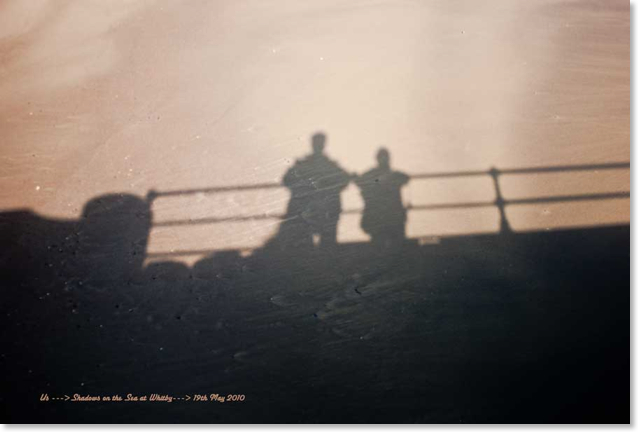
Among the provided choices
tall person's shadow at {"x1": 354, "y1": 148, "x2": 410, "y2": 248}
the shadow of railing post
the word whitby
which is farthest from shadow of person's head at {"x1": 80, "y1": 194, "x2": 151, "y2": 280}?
the shadow of railing post

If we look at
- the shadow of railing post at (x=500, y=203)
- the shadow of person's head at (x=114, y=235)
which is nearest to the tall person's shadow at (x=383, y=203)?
the shadow of railing post at (x=500, y=203)

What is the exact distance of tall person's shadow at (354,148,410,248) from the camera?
4.44 metres

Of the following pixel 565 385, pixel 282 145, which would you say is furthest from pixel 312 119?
pixel 565 385

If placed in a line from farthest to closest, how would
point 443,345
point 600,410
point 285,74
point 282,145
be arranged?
1. point 285,74
2. point 282,145
3. point 443,345
4. point 600,410

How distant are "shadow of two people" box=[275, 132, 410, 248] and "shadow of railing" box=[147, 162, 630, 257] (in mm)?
144

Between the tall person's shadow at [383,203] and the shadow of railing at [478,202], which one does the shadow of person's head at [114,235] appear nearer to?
the shadow of railing at [478,202]

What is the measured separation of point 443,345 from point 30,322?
14.0ft

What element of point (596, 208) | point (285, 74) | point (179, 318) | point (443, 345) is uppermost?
point (285, 74)

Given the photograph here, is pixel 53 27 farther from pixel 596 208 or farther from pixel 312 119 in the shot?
pixel 596 208

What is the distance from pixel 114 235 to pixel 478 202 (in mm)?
4295

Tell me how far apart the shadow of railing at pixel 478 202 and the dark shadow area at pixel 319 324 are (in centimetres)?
18

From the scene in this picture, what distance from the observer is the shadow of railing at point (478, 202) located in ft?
14.8

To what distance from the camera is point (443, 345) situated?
12.7ft

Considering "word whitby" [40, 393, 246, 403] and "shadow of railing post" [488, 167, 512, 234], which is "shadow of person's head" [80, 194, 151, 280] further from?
"shadow of railing post" [488, 167, 512, 234]
